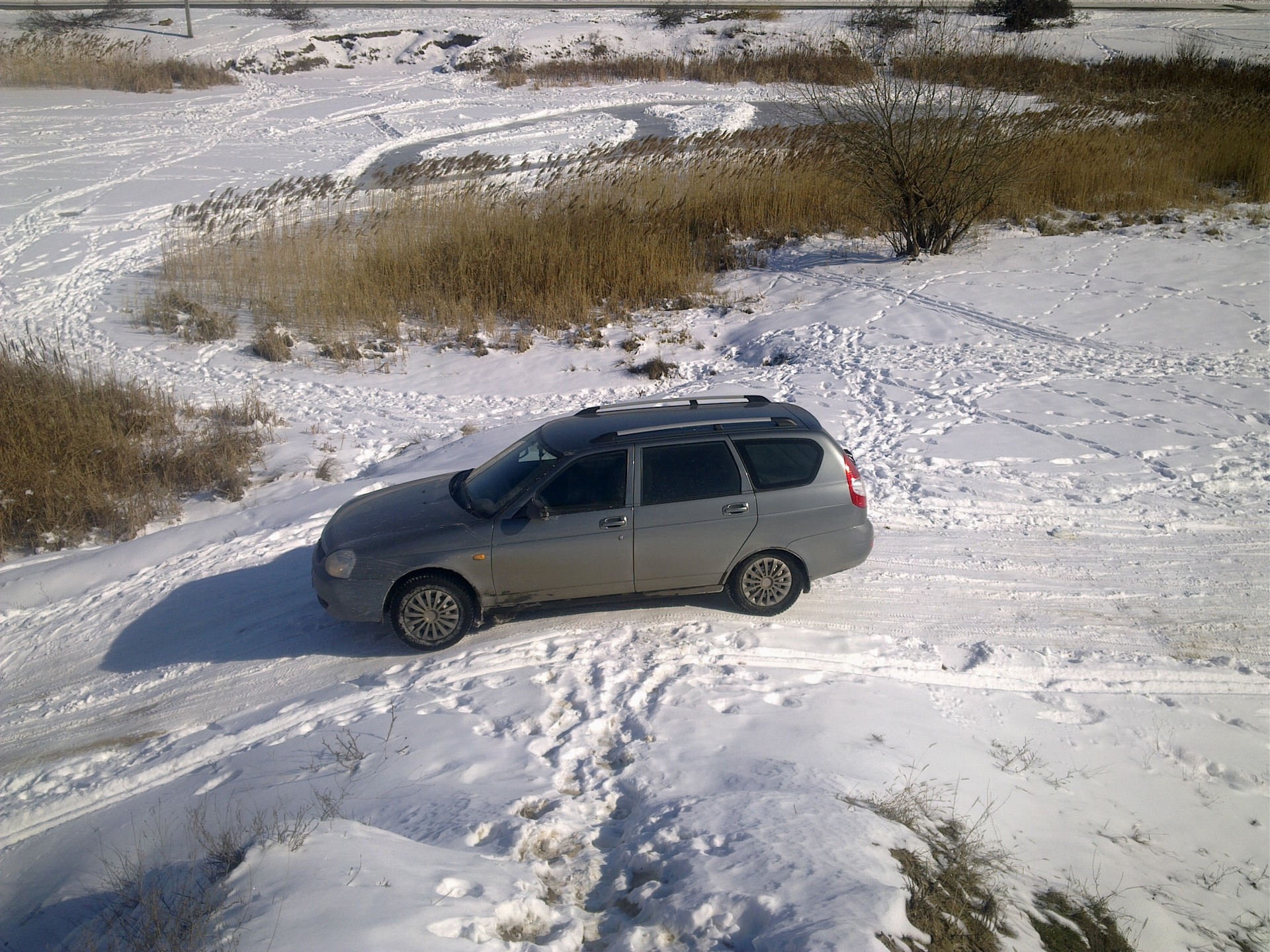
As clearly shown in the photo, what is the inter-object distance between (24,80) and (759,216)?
29497mm

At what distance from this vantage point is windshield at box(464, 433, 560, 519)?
6.85 m

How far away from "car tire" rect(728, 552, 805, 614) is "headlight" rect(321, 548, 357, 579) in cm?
297

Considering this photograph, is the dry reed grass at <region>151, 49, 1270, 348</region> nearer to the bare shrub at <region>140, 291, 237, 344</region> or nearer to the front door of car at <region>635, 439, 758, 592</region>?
the bare shrub at <region>140, 291, 237, 344</region>

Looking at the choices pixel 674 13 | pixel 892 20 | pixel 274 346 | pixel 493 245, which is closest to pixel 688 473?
pixel 274 346

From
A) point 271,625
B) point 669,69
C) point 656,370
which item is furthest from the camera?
point 669,69

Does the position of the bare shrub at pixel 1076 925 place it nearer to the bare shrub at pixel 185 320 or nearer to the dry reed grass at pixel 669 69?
the bare shrub at pixel 185 320

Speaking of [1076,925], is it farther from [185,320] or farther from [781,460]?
[185,320]

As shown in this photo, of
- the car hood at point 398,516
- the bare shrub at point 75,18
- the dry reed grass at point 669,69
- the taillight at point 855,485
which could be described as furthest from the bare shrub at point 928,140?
the bare shrub at point 75,18

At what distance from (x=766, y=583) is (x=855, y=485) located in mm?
1082

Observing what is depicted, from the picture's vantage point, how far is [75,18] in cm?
3806

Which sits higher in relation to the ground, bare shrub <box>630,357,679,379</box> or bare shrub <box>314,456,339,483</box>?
bare shrub <box>630,357,679,379</box>

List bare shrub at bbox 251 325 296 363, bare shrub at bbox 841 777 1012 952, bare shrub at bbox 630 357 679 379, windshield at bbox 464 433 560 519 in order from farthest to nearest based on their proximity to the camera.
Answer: bare shrub at bbox 251 325 296 363
bare shrub at bbox 630 357 679 379
windshield at bbox 464 433 560 519
bare shrub at bbox 841 777 1012 952

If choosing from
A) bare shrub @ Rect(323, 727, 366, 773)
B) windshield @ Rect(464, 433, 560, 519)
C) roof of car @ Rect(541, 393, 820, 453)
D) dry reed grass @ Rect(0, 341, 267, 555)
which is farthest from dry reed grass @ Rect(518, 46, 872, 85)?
bare shrub @ Rect(323, 727, 366, 773)

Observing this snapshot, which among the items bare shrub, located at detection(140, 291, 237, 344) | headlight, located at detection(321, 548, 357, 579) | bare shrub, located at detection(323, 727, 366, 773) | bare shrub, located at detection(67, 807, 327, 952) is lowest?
bare shrub, located at detection(323, 727, 366, 773)
